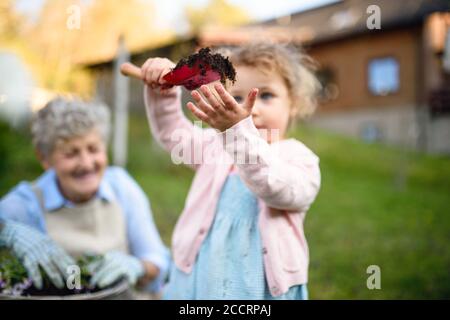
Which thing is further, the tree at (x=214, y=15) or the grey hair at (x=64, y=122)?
the tree at (x=214, y=15)

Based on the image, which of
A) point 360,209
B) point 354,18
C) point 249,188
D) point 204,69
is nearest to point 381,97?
point 354,18

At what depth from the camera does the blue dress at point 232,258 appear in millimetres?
1560

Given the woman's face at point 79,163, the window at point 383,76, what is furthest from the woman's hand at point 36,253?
the window at point 383,76

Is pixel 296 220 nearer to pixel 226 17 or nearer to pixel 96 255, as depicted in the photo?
pixel 96 255

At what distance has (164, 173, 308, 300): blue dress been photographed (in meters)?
1.56

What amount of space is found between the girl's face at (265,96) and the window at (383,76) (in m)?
12.9

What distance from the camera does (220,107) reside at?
1.26 meters

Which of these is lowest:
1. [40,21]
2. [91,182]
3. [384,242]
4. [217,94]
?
[384,242]

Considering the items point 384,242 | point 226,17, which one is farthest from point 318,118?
point 384,242

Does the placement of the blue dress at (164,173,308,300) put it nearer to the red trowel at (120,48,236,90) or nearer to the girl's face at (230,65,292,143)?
the girl's face at (230,65,292,143)

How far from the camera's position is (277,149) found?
1569mm

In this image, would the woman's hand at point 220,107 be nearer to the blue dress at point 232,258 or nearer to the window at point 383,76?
the blue dress at point 232,258

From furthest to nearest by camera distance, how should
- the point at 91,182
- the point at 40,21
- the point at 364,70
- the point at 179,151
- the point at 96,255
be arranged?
1. the point at 364,70
2. the point at 40,21
3. the point at 91,182
4. the point at 96,255
5. the point at 179,151

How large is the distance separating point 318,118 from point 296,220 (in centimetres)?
1389
